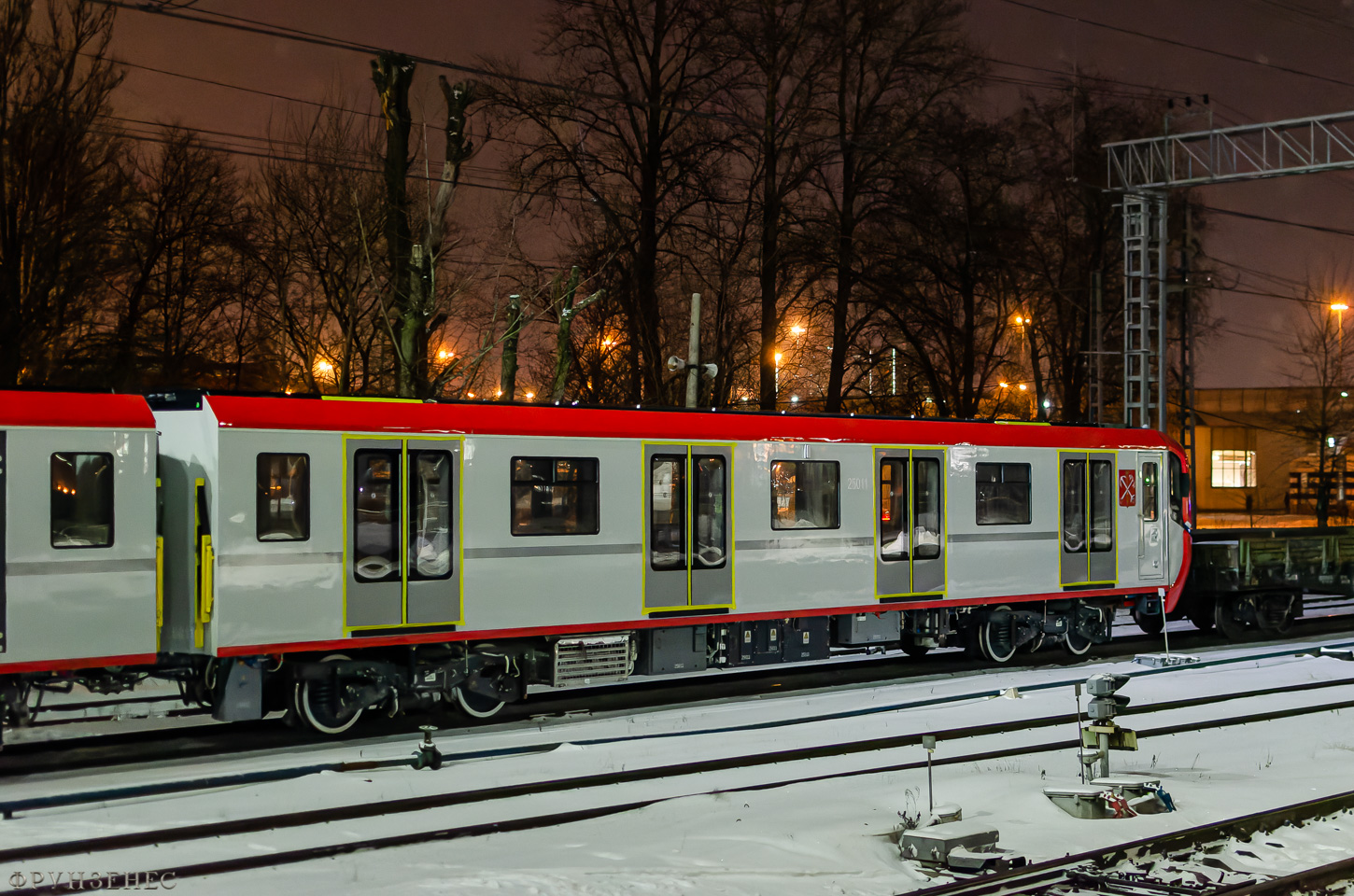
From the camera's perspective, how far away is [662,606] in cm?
1359

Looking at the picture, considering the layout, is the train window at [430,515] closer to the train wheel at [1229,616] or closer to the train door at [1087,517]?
the train door at [1087,517]

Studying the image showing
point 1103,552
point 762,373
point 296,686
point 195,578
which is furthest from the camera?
point 762,373

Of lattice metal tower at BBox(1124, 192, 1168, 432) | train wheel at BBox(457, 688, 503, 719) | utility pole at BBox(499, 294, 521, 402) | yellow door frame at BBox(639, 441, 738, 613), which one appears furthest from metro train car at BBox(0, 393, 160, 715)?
lattice metal tower at BBox(1124, 192, 1168, 432)

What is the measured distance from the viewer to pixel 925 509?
15.6 metres

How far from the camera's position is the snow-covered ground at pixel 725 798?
24.4ft

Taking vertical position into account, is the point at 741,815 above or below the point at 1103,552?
below

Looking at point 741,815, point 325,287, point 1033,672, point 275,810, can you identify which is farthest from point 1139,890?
point 325,287

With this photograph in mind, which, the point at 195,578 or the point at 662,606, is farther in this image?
the point at 662,606

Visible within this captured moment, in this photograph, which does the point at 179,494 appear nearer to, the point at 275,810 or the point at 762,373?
the point at 275,810

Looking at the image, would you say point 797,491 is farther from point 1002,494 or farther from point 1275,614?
point 1275,614

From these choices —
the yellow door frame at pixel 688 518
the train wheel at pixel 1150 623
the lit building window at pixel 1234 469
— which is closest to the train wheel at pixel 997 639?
the train wheel at pixel 1150 623

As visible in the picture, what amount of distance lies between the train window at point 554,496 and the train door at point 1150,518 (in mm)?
8587

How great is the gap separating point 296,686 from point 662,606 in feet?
12.5

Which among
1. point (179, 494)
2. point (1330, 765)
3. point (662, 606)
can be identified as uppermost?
point (179, 494)
